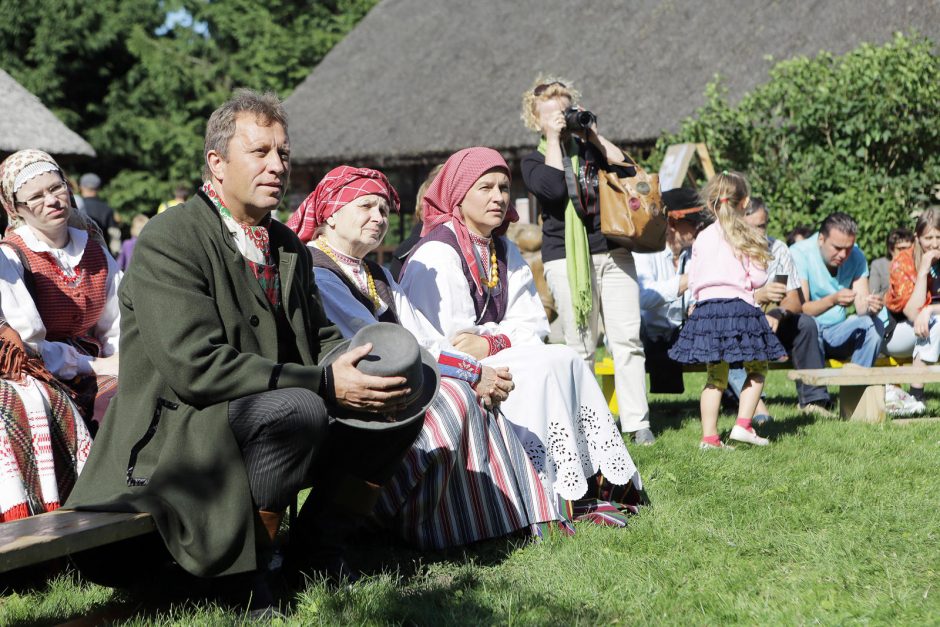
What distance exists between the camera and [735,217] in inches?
263

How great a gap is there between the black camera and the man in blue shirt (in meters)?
2.85

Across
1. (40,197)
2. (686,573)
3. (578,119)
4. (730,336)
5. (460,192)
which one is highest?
(578,119)

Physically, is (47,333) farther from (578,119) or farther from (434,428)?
(578,119)

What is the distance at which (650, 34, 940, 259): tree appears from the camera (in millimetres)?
11750

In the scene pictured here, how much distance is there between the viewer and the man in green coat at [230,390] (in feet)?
10.3

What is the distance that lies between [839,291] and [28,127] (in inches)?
573

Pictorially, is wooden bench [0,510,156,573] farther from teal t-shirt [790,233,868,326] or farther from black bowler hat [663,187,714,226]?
teal t-shirt [790,233,868,326]

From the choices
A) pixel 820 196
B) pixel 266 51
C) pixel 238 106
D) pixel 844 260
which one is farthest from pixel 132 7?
pixel 238 106

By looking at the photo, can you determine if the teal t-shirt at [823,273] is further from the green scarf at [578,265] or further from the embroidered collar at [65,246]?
the embroidered collar at [65,246]

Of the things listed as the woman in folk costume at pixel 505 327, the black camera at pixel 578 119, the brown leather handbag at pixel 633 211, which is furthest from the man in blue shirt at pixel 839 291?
the woman in folk costume at pixel 505 327

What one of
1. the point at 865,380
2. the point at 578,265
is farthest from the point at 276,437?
the point at 865,380

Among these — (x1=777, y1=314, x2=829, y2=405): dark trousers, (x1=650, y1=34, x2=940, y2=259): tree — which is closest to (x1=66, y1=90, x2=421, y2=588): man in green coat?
(x1=777, y1=314, x2=829, y2=405): dark trousers

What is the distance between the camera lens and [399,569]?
3916mm

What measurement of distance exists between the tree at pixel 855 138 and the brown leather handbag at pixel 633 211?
599 centimetres
